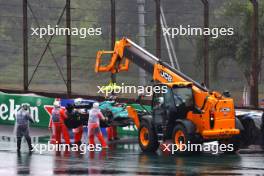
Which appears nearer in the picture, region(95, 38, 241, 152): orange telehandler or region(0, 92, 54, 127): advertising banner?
region(95, 38, 241, 152): orange telehandler

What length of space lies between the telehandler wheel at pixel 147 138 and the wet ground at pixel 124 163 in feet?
0.91

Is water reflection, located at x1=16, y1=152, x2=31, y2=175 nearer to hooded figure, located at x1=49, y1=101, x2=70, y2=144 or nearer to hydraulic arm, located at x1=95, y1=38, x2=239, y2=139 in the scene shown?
hooded figure, located at x1=49, y1=101, x2=70, y2=144

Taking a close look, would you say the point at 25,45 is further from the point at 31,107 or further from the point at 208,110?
the point at 208,110

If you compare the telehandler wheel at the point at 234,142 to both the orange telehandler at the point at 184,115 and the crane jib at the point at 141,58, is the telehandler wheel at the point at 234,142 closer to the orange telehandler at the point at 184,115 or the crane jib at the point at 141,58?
the orange telehandler at the point at 184,115

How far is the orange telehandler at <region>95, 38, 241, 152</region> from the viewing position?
19.0 metres

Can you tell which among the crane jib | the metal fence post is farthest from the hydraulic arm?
the metal fence post

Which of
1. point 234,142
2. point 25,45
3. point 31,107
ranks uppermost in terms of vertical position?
point 25,45

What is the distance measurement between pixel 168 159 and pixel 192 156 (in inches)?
40.2

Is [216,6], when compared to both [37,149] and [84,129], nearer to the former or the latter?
[84,129]

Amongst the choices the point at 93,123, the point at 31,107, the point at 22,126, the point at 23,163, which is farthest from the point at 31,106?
the point at 23,163

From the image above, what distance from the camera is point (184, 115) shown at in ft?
63.9

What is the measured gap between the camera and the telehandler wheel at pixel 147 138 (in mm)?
19859

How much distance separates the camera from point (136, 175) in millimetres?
A: 14398

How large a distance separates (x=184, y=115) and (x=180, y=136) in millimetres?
643
